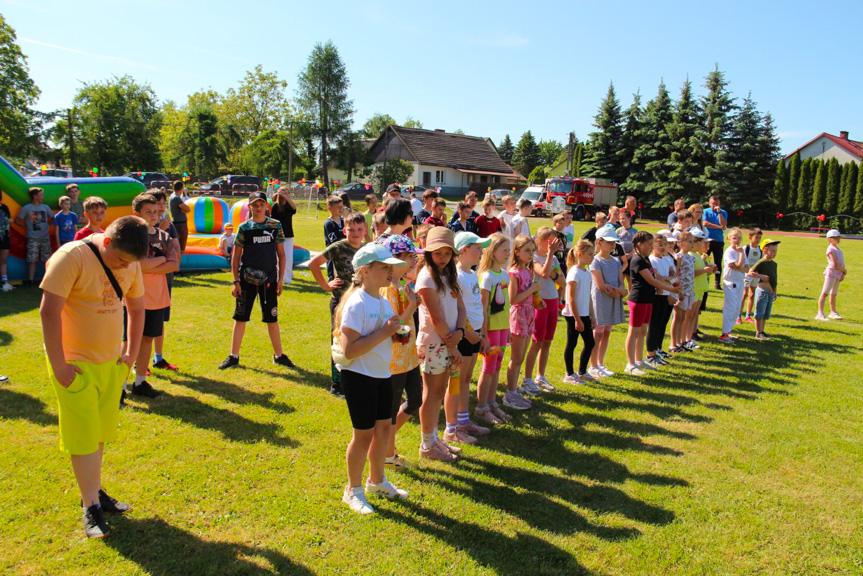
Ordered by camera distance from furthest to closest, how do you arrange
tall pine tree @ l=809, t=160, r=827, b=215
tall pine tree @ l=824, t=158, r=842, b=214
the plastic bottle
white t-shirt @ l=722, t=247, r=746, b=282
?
tall pine tree @ l=809, t=160, r=827, b=215 → tall pine tree @ l=824, t=158, r=842, b=214 → white t-shirt @ l=722, t=247, r=746, b=282 → the plastic bottle

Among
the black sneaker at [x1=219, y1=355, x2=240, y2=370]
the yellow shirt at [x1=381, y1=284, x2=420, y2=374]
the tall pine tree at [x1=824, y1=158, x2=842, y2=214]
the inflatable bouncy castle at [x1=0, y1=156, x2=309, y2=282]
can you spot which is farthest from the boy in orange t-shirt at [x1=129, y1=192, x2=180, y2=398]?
the tall pine tree at [x1=824, y1=158, x2=842, y2=214]

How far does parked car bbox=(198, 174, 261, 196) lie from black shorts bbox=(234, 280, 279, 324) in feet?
129

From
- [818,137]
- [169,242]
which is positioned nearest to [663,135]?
[818,137]

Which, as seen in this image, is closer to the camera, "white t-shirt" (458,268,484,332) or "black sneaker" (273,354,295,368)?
"white t-shirt" (458,268,484,332)

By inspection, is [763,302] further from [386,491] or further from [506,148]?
[506,148]

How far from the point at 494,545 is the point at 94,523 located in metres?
2.44

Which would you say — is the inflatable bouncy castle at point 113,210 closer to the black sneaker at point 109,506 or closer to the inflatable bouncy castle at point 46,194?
the inflatable bouncy castle at point 46,194

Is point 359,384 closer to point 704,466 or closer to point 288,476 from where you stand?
point 288,476

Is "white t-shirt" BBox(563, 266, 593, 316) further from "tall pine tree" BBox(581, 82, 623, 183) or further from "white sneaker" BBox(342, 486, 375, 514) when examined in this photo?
"tall pine tree" BBox(581, 82, 623, 183)

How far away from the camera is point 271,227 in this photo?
6504mm

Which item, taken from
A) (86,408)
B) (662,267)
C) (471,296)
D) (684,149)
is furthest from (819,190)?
(86,408)

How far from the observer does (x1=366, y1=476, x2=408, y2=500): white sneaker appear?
4.03 metres

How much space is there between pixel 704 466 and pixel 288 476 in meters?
3.42

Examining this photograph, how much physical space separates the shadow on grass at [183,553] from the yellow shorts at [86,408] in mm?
585
